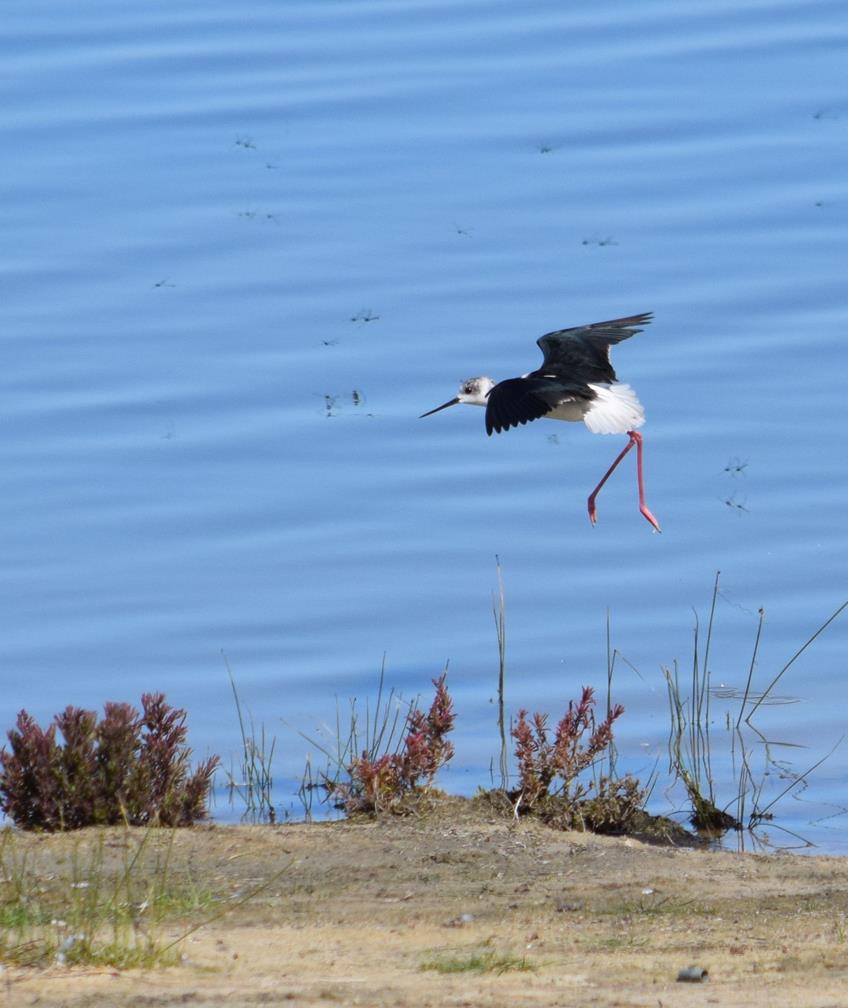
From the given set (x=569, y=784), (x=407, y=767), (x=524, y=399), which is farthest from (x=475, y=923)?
(x=524, y=399)

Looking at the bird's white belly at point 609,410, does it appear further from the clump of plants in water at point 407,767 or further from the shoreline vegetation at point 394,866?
the clump of plants in water at point 407,767

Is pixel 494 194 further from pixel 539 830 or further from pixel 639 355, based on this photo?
pixel 539 830

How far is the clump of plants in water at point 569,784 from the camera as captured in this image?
698cm

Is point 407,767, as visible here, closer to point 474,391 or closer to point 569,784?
point 569,784

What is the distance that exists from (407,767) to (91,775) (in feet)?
3.48

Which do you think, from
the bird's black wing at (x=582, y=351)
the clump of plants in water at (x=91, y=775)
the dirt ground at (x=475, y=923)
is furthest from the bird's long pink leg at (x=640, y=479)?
the clump of plants in water at (x=91, y=775)

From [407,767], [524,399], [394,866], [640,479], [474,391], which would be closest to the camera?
[394,866]

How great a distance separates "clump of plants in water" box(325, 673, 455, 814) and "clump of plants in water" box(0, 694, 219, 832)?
589 mm

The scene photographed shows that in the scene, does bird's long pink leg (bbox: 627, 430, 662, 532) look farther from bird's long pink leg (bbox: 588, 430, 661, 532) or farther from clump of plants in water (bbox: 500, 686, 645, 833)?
clump of plants in water (bbox: 500, 686, 645, 833)

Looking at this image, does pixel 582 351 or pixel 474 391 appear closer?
pixel 582 351

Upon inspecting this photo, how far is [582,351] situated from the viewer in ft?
33.5

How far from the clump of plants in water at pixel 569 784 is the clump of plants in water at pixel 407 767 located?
26 cm

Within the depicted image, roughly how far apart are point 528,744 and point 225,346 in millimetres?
7214

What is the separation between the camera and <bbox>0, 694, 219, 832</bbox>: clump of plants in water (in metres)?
6.55
